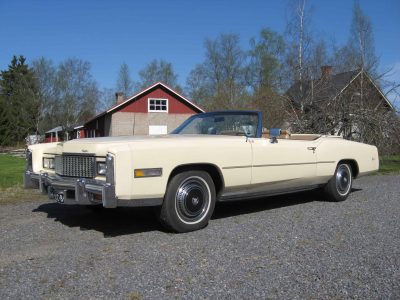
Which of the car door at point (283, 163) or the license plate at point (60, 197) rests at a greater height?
the car door at point (283, 163)

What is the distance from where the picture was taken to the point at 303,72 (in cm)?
1734

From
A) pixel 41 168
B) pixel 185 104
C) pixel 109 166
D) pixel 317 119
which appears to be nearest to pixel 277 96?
pixel 317 119

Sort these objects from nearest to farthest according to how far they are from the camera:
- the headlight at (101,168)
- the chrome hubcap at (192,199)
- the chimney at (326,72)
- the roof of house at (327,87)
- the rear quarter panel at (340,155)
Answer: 1. the headlight at (101,168)
2. the chrome hubcap at (192,199)
3. the rear quarter panel at (340,155)
4. the roof of house at (327,87)
5. the chimney at (326,72)

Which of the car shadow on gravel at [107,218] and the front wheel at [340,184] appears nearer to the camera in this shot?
the car shadow on gravel at [107,218]

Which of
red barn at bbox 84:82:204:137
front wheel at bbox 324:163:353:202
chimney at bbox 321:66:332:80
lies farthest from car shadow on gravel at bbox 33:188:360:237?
red barn at bbox 84:82:204:137

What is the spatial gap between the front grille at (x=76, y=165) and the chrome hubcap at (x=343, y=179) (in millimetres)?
4275

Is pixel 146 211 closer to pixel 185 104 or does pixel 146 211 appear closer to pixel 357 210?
pixel 357 210

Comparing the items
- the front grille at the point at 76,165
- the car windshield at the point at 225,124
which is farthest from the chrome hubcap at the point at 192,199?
the car windshield at the point at 225,124

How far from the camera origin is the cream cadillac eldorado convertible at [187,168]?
4.59 m

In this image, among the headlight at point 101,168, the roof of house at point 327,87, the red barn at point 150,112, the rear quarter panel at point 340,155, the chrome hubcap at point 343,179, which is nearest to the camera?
the headlight at point 101,168

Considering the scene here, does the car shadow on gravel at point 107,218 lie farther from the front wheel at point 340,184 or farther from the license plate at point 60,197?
the front wheel at point 340,184

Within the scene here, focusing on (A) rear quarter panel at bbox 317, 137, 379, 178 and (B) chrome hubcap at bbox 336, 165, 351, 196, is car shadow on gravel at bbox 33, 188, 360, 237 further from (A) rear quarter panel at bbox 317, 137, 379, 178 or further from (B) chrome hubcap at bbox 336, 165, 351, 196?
(A) rear quarter panel at bbox 317, 137, 379, 178

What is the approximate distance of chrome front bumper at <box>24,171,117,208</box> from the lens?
4.43 metres

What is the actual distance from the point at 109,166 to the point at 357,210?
3.86 meters
